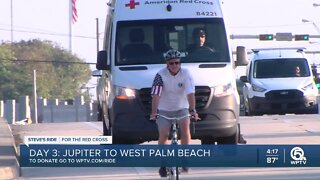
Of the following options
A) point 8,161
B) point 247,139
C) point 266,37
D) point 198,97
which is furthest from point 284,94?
point 266,37

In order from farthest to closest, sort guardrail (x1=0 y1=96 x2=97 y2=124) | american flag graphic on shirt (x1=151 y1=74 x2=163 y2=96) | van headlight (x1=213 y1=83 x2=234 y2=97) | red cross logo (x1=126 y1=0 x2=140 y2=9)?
guardrail (x1=0 y1=96 x2=97 y2=124) < red cross logo (x1=126 y1=0 x2=140 y2=9) < van headlight (x1=213 y1=83 x2=234 y2=97) < american flag graphic on shirt (x1=151 y1=74 x2=163 y2=96)

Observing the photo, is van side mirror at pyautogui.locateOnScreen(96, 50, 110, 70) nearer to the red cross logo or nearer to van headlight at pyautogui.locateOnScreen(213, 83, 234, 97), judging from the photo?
the red cross logo

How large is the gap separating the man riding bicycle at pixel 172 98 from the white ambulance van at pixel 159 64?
7.47ft

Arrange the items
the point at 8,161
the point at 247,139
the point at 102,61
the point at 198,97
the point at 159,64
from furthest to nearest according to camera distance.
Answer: the point at 247,139
the point at 102,61
the point at 159,64
the point at 198,97
the point at 8,161

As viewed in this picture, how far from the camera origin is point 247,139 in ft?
64.4

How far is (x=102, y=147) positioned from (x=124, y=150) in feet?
0.90

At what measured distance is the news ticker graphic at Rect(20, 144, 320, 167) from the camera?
10938mm

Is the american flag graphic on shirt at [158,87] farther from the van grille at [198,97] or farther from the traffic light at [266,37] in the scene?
the traffic light at [266,37]

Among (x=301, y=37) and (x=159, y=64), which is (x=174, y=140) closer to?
(x=159, y=64)

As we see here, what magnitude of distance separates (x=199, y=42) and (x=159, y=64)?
0.86 m

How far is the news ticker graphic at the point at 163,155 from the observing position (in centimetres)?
1094

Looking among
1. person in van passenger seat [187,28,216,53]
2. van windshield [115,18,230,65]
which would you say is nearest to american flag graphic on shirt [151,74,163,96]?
van windshield [115,18,230,65]

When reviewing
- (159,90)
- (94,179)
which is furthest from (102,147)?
(94,179)

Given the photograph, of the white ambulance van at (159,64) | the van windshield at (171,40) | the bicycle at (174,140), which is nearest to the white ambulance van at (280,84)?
the white ambulance van at (159,64)
